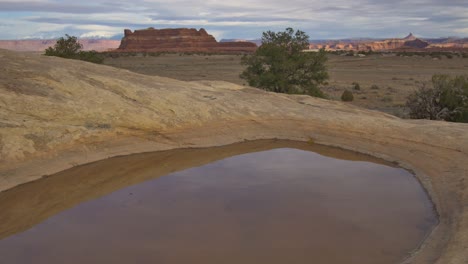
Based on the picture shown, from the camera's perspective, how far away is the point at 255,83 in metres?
20.1

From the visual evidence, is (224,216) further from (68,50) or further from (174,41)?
(174,41)

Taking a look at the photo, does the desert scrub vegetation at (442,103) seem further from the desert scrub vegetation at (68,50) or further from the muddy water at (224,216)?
the desert scrub vegetation at (68,50)

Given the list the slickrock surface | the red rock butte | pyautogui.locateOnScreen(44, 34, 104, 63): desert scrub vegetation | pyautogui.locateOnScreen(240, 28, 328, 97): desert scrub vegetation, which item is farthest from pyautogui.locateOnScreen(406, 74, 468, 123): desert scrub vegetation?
the red rock butte

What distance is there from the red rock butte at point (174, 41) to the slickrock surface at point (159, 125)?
386ft

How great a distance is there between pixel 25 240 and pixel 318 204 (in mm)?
4519

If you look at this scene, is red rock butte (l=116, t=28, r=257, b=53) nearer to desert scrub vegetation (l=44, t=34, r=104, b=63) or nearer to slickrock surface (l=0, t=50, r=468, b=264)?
desert scrub vegetation (l=44, t=34, r=104, b=63)

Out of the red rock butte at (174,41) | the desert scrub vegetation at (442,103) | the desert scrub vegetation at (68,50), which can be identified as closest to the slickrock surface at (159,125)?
the desert scrub vegetation at (442,103)

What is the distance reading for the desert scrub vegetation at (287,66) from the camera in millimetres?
19750

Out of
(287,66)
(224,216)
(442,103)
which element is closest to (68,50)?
(287,66)

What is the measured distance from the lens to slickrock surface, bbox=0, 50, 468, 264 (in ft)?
27.5

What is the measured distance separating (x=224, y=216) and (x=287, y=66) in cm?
1376

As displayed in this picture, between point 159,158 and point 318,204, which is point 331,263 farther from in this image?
point 159,158

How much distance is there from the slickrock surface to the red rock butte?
4638 inches

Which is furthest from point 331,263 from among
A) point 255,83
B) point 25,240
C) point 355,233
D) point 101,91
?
point 255,83
